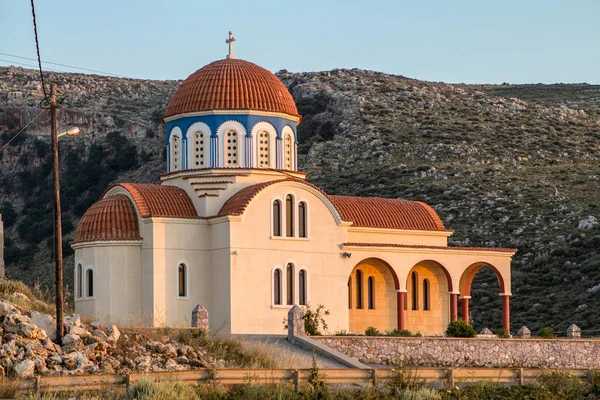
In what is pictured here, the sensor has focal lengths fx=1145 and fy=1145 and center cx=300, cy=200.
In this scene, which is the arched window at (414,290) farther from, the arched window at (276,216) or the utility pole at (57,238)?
the utility pole at (57,238)

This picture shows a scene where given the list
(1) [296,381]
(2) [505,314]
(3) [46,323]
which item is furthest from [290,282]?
(1) [296,381]

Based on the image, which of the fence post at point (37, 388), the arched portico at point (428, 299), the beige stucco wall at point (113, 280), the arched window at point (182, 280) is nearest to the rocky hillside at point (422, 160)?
the arched portico at point (428, 299)

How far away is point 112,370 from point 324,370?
5.08 meters

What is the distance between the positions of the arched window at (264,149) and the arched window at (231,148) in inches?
34.0

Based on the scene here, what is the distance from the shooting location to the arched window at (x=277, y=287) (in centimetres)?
4019

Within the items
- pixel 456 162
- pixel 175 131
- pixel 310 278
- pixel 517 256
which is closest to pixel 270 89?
pixel 175 131

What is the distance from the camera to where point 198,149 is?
4256 centimetres

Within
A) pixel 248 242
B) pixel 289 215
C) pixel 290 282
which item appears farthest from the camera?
pixel 289 215

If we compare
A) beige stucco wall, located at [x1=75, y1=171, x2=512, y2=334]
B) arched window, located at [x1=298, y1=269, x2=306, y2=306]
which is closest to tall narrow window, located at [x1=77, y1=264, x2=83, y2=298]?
beige stucco wall, located at [x1=75, y1=171, x2=512, y2=334]

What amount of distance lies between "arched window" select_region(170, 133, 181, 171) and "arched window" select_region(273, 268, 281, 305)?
5966mm

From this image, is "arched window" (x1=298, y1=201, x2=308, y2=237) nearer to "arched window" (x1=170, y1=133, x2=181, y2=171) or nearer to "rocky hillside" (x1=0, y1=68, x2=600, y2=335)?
"arched window" (x1=170, y1=133, x2=181, y2=171)

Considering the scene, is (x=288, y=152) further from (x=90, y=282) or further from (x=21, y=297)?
(x=21, y=297)

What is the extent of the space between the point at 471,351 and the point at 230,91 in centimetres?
1296

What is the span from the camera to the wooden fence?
23594mm
